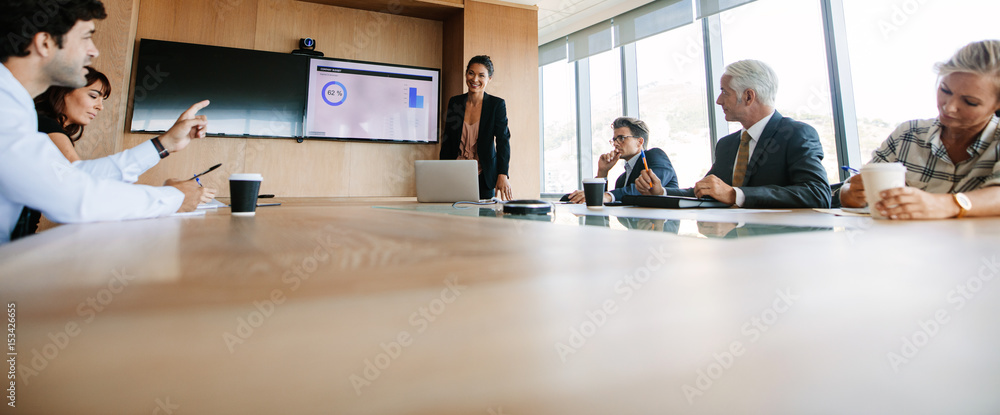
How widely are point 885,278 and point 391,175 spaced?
12.8 ft

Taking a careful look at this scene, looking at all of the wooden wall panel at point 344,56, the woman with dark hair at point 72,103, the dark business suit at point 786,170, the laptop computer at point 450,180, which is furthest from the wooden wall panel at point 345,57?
the dark business suit at point 786,170

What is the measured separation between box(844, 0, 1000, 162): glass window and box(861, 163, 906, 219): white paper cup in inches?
84.0

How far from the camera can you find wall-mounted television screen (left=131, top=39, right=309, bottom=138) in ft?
10.6

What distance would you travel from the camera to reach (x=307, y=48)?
144 inches

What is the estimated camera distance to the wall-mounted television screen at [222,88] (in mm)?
3242

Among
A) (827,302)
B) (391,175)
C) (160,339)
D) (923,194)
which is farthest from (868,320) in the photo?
(391,175)

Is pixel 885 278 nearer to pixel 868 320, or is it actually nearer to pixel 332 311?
pixel 868 320

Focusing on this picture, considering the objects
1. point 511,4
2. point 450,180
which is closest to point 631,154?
point 450,180
